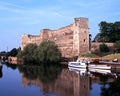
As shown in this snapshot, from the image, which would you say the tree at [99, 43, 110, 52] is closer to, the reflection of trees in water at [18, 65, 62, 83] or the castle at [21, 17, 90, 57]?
the castle at [21, 17, 90, 57]

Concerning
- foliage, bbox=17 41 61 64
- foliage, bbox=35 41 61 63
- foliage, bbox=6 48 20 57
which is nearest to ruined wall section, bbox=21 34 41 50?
foliage, bbox=6 48 20 57

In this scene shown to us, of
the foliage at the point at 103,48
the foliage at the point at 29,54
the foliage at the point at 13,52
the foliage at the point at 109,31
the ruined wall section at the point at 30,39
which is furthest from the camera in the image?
the foliage at the point at 13,52

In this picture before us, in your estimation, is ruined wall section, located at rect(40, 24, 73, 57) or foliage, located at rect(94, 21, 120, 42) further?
foliage, located at rect(94, 21, 120, 42)

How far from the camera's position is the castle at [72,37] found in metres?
53.4

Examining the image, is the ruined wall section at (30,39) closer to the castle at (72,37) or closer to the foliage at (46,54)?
the castle at (72,37)

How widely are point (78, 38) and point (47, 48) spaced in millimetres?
5579

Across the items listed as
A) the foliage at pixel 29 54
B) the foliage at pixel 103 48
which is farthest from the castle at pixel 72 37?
the foliage at pixel 29 54

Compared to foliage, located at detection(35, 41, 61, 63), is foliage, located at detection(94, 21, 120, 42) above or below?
above

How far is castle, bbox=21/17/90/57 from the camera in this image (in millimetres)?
53406

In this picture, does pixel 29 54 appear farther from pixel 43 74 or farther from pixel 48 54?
pixel 43 74

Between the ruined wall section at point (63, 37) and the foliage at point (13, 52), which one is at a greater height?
the ruined wall section at point (63, 37)

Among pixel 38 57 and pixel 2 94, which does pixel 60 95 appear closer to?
pixel 2 94

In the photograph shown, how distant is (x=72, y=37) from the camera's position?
57.0 metres

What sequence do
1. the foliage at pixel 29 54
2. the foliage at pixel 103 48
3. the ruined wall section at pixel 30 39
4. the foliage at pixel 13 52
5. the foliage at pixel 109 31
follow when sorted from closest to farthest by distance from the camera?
1. the foliage at pixel 103 48
2. the foliage at pixel 29 54
3. the foliage at pixel 109 31
4. the ruined wall section at pixel 30 39
5. the foliage at pixel 13 52
